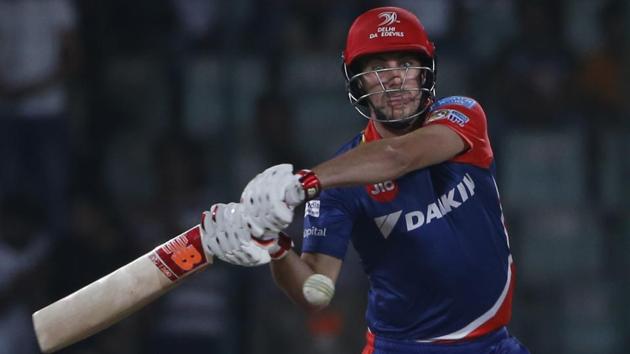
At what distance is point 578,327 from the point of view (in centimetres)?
682

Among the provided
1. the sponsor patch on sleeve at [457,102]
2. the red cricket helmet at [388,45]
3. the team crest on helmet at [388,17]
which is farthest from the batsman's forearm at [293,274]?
the team crest on helmet at [388,17]

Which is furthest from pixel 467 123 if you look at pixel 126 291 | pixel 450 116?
pixel 126 291

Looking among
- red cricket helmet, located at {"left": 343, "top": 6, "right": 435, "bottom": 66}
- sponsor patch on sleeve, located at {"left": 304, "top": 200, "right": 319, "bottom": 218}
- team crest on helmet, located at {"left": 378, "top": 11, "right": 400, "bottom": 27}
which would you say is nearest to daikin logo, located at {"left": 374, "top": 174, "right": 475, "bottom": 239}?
sponsor patch on sleeve, located at {"left": 304, "top": 200, "right": 319, "bottom": 218}

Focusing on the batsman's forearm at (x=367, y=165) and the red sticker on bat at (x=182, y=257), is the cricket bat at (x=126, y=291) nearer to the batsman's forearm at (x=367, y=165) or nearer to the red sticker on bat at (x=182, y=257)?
the red sticker on bat at (x=182, y=257)

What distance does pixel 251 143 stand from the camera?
270 inches

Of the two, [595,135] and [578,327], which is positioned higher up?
[595,135]

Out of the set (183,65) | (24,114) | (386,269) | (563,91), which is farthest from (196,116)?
(386,269)

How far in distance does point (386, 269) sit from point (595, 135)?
3131mm

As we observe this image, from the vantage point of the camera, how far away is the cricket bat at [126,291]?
3.84 meters

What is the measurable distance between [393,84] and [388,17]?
0.26 meters

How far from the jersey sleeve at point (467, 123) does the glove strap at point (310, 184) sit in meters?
0.60

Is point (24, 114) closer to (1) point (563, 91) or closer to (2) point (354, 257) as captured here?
(2) point (354, 257)

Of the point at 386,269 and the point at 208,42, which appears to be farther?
the point at 208,42

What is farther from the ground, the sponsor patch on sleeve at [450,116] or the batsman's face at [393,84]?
the batsman's face at [393,84]
